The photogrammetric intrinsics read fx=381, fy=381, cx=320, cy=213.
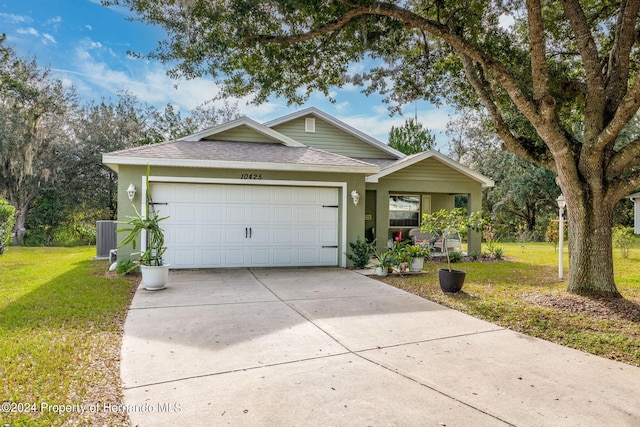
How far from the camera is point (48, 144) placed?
18.9m

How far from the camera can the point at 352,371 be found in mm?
3590

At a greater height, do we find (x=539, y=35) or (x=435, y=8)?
(x=435, y=8)

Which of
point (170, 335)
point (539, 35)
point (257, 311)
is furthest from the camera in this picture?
point (539, 35)

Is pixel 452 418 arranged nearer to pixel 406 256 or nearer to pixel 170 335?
pixel 170 335

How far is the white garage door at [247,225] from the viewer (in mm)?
9188

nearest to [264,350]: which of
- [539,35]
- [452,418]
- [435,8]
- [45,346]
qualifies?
[452,418]

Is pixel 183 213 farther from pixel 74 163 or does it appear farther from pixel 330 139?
pixel 74 163

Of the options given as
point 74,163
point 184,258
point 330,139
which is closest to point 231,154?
point 184,258

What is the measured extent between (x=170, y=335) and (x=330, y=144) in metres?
11.1

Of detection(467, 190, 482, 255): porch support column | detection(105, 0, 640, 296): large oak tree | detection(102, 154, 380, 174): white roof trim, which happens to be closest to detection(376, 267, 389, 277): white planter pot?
detection(102, 154, 380, 174): white roof trim

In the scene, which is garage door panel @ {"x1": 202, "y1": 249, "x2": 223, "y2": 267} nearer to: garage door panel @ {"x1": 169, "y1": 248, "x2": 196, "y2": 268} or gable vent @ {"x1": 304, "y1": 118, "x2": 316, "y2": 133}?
garage door panel @ {"x1": 169, "y1": 248, "x2": 196, "y2": 268}

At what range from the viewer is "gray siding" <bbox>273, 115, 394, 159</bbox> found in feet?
46.6

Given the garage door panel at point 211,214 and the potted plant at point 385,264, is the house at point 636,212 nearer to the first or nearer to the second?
the potted plant at point 385,264

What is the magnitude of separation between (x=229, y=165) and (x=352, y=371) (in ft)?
21.7
